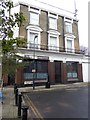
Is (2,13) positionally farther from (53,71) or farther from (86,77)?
(86,77)

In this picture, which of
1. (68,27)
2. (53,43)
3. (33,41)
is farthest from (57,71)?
(68,27)

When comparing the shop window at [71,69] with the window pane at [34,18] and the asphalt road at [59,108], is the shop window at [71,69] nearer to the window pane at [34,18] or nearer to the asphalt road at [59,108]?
the window pane at [34,18]

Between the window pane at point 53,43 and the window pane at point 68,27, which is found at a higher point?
the window pane at point 68,27

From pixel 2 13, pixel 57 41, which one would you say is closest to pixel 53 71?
pixel 57 41

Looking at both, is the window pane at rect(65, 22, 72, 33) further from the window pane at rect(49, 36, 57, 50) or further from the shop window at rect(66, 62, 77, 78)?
the shop window at rect(66, 62, 77, 78)

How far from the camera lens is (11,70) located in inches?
685

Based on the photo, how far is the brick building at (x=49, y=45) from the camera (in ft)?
102

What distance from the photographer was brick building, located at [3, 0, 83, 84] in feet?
102

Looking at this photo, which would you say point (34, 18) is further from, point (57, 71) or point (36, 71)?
point (57, 71)

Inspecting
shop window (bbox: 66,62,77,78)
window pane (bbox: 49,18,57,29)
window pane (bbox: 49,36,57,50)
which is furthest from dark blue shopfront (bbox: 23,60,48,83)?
window pane (bbox: 49,18,57,29)

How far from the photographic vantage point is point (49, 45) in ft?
112

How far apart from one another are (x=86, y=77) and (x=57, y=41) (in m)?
9.37

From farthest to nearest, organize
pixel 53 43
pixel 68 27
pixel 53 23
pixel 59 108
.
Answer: pixel 68 27 → pixel 53 23 → pixel 53 43 → pixel 59 108

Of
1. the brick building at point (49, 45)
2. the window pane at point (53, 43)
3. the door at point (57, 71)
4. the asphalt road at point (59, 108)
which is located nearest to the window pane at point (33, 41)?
the brick building at point (49, 45)
